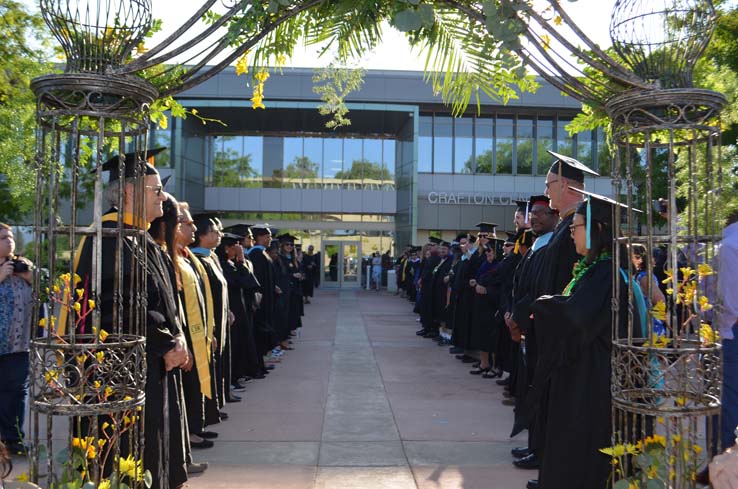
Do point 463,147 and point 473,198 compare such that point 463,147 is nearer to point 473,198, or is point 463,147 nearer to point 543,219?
point 473,198

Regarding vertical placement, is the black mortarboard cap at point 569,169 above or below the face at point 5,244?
above

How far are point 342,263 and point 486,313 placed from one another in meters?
22.9

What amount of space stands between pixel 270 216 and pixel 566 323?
92.8ft

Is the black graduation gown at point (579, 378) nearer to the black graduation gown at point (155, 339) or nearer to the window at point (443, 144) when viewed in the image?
the black graduation gown at point (155, 339)

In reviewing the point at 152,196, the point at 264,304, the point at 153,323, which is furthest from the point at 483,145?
the point at 153,323

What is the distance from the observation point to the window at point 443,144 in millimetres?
31188

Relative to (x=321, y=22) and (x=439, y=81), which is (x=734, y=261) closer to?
(x=439, y=81)

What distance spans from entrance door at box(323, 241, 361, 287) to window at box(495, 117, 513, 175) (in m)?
7.40

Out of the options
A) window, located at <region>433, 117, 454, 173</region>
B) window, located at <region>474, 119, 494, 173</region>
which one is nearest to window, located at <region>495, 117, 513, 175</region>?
window, located at <region>474, 119, 494, 173</region>

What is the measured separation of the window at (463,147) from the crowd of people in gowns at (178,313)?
76.8 ft

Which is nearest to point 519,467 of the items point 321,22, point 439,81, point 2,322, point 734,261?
point 734,261

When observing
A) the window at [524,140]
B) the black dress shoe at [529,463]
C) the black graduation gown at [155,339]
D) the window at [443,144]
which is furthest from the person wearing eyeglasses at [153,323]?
the window at [524,140]

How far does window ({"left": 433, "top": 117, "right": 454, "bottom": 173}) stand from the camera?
102 feet

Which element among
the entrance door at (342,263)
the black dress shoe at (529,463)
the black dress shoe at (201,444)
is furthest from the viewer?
the entrance door at (342,263)
